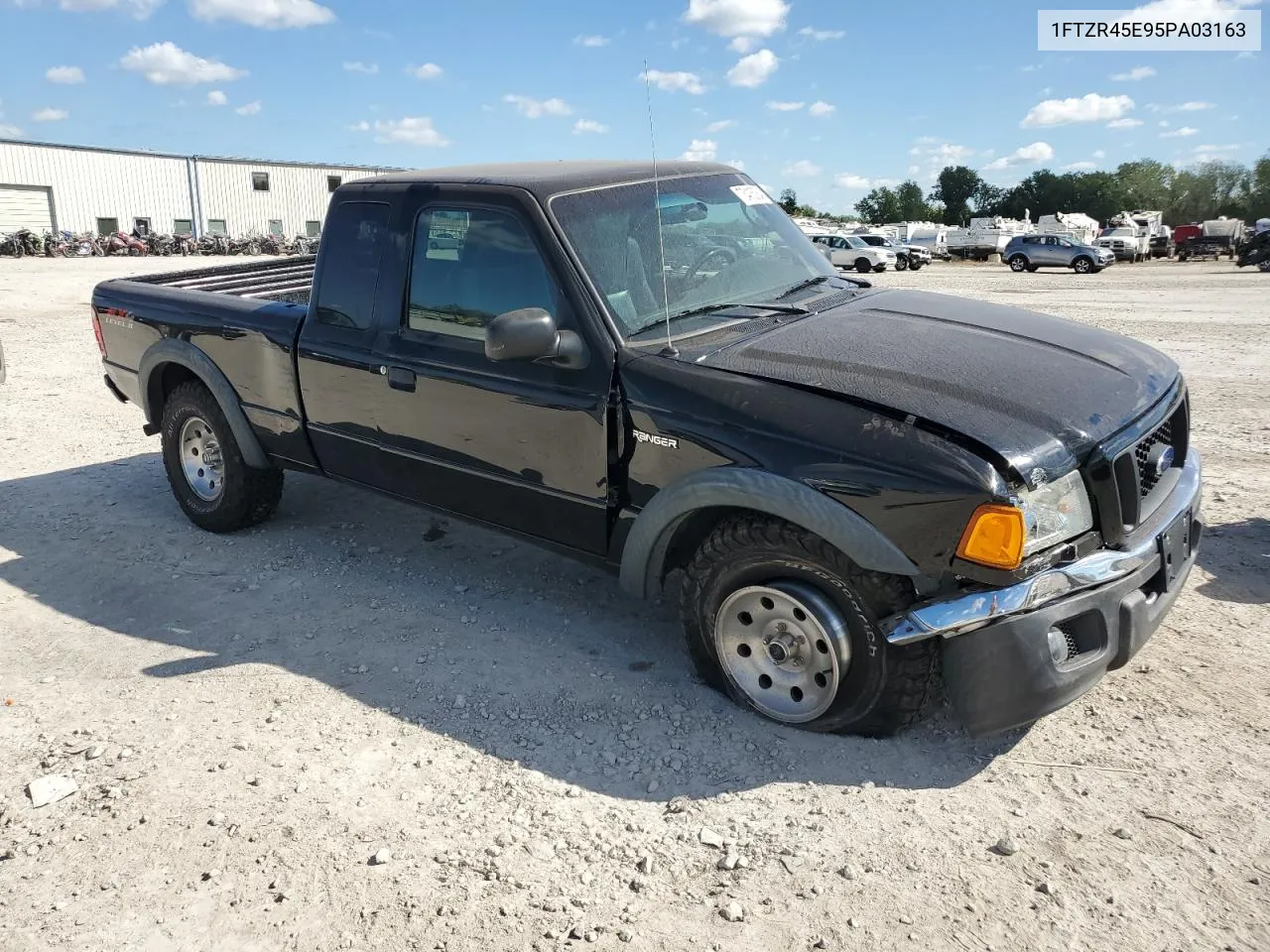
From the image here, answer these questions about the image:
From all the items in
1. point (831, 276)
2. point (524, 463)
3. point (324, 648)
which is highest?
point (831, 276)

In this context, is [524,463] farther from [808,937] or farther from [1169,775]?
[1169,775]

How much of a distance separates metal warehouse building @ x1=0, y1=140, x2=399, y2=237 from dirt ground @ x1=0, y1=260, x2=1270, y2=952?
34328mm

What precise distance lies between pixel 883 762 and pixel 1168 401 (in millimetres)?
1679

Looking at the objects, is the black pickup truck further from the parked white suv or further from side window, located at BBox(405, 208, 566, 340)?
the parked white suv

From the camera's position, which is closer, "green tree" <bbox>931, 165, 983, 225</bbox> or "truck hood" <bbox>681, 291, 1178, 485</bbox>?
"truck hood" <bbox>681, 291, 1178, 485</bbox>

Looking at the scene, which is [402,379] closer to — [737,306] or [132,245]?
[737,306]

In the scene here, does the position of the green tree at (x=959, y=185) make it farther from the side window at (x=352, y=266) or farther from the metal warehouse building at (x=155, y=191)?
the side window at (x=352, y=266)

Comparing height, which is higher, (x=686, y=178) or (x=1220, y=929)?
(x=686, y=178)

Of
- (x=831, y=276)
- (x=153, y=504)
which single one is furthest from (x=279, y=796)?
(x=153, y=504)

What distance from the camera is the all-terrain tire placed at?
17.8 ft

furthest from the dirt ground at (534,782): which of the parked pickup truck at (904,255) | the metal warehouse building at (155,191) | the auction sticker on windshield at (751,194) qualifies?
the parked pickup truck at (904,255)

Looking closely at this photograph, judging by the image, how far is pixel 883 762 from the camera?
330cm

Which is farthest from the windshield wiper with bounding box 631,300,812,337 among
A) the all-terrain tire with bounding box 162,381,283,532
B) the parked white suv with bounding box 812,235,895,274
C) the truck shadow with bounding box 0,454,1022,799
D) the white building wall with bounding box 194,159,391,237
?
the white building wall with bounding box 194,159,391,237

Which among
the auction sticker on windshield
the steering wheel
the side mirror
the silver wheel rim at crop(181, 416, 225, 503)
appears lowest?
the silver wheel rim at crop(181, 416, 225, 503)
